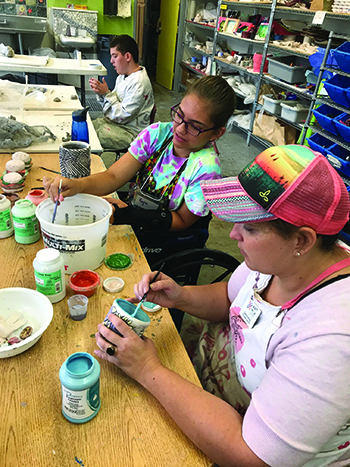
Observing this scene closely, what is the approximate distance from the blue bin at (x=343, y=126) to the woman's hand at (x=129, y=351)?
2.91 m

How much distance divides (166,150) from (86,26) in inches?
215

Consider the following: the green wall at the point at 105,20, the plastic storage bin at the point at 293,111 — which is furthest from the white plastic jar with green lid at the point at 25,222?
the green wall at the point at 105,20

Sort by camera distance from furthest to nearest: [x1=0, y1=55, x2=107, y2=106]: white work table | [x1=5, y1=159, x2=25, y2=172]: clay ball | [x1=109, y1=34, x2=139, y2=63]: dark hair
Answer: [x1=0, y1=55, x2=107, y2=106]: white work table → [x1=109, y1=34, x2=139, y2=63]: dark hair → [x1=5, y1=159, x2=25, y2=172]: clay ball

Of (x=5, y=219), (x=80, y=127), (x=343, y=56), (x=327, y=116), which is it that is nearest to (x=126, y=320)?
(x=5, y=219)

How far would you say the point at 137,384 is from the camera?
85 cm

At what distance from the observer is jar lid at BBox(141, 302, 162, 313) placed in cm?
108

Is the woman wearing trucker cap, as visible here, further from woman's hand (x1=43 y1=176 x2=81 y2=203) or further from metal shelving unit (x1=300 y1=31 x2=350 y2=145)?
metal shelving unit (x1=300 y1=31 x2=350 y2=145)

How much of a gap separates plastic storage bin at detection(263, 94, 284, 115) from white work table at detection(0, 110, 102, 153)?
2.69 metres

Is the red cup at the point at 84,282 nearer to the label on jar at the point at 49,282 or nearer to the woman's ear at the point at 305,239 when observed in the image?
the label on jar at the point at 49,282

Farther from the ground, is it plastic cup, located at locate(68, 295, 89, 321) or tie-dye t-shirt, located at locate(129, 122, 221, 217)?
tie-dye t-shirt, located at locate(129, 122, 221, 217)

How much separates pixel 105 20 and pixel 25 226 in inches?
247

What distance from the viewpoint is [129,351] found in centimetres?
84

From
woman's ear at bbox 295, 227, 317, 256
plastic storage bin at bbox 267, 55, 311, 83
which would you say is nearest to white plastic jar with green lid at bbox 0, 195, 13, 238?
woman's ear at bbox 295, 227, 317, 256

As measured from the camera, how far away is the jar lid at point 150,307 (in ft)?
3.56
